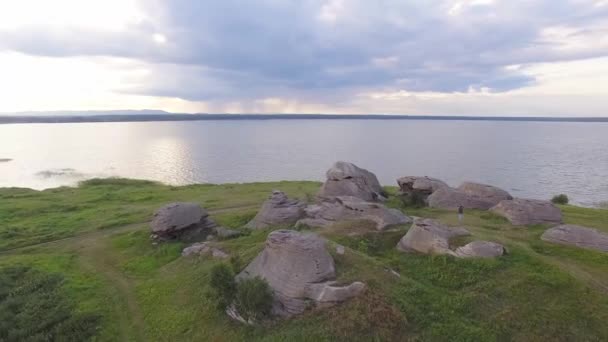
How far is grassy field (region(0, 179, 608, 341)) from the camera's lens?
17.0 metres

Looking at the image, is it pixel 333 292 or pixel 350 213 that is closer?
pixel 333 292

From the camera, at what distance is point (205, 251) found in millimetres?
26766

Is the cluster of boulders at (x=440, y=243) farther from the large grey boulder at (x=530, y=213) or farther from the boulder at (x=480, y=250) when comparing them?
the large grey boulder at (x=530, y=213)

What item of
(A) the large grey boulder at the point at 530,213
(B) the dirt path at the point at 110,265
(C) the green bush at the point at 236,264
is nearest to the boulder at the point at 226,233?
(B) the dirt path at the point at 110,265

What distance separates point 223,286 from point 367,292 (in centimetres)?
731

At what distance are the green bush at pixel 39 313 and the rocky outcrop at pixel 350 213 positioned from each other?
16619 mm

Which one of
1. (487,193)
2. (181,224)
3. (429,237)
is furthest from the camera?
(487,193)

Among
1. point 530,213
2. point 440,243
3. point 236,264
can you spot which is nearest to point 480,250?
point 440,243

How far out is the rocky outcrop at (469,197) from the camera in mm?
37406

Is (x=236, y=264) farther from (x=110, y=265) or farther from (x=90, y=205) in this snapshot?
(x=90, y=205)

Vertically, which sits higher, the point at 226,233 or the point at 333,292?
the point at 333,292

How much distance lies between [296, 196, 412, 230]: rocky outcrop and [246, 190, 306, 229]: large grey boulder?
1.11 m

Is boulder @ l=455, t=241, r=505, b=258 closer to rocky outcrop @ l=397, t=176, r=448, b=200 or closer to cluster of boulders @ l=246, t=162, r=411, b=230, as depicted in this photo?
cluster of boulders @ l=246, t=162, r=411, b=230

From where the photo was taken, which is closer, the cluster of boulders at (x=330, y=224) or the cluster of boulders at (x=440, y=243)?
the cluster of boulders at (x=330, y=224)
